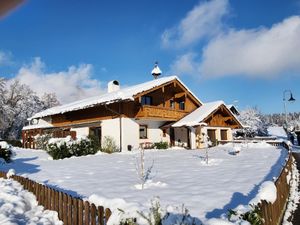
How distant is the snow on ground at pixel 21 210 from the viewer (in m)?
7.21

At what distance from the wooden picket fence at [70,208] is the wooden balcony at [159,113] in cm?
1768

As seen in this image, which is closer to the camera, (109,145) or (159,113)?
(109,145)

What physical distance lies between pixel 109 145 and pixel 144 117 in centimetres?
385

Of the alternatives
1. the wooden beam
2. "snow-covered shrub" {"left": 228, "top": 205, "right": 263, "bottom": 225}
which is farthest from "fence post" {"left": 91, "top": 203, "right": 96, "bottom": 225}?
the wooden beam

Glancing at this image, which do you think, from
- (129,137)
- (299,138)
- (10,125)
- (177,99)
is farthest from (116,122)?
(10,125)

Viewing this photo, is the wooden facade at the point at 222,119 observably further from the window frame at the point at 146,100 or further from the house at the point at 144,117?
the window frame at the point at 146,100

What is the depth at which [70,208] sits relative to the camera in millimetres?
6664

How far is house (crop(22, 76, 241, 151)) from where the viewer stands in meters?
26.7

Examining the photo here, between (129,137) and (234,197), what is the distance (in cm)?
1925

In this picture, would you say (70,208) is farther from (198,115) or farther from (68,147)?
(198,115)

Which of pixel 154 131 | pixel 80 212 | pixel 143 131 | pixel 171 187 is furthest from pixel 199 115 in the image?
pixel 80 212

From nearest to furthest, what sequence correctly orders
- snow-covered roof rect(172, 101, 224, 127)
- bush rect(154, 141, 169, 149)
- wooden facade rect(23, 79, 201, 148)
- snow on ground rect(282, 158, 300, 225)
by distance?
1. snow on ground rect(282, 158, 300, 225)
2. wooden facade rect(23, 79, 201, 148)
3. bush rect(154, 141, 169, 149)
4. snow-covered roof rect(172, 101, 224, 127)

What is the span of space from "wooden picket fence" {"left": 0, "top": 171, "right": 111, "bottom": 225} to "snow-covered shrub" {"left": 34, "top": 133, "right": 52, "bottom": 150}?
18842 millimetres

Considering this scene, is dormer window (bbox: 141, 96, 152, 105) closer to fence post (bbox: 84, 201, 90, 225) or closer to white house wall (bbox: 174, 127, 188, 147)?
white house wall (bbox: 174, 127, 188, 147)
